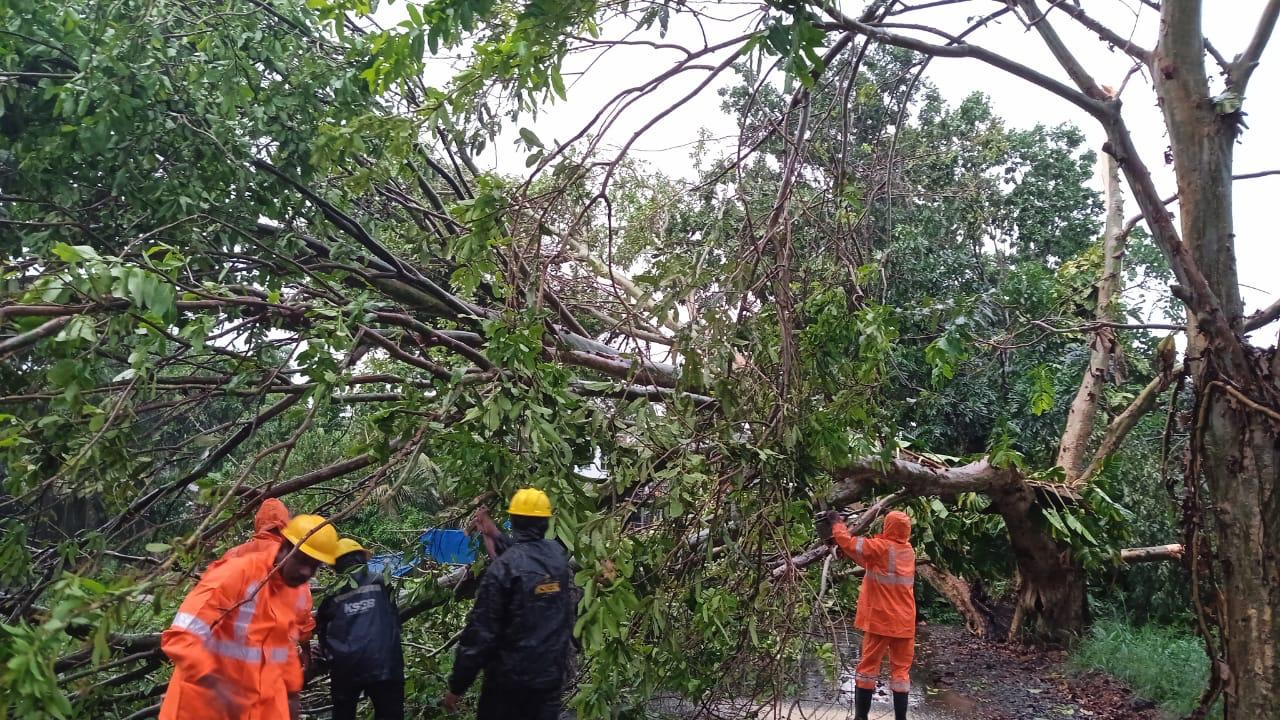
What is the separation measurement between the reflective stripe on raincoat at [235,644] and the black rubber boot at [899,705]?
3920mm

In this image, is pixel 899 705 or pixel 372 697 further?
pixel 899 705

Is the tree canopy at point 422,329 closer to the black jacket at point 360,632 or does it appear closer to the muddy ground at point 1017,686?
the black jacket at point 360,632

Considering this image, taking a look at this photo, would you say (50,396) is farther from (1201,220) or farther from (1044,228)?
(1044,228)

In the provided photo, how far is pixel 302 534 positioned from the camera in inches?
125

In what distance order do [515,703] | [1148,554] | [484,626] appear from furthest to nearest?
[1148,554], [515,703], [484,626]

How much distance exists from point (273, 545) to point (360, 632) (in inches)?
22.4

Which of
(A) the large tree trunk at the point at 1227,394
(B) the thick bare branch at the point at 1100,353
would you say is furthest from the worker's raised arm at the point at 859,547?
(B) the thick bare branch at the point at 1100,353

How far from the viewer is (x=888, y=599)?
541 cm

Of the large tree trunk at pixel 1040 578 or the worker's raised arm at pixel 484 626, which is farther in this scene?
the large tree trunk at pixel 1040 578

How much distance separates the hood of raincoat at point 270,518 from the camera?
3244mm

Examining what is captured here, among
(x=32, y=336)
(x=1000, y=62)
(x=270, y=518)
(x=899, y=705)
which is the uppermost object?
(x=1000, y=62)

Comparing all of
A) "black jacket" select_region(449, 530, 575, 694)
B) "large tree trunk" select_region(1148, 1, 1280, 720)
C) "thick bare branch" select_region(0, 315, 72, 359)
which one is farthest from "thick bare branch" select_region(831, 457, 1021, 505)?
"thick bare branch" select_region(0, 315, 72, 359)

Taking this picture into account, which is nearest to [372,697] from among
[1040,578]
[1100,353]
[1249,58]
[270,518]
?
[270,518]

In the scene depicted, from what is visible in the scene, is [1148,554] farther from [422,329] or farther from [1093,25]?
[422,329]
